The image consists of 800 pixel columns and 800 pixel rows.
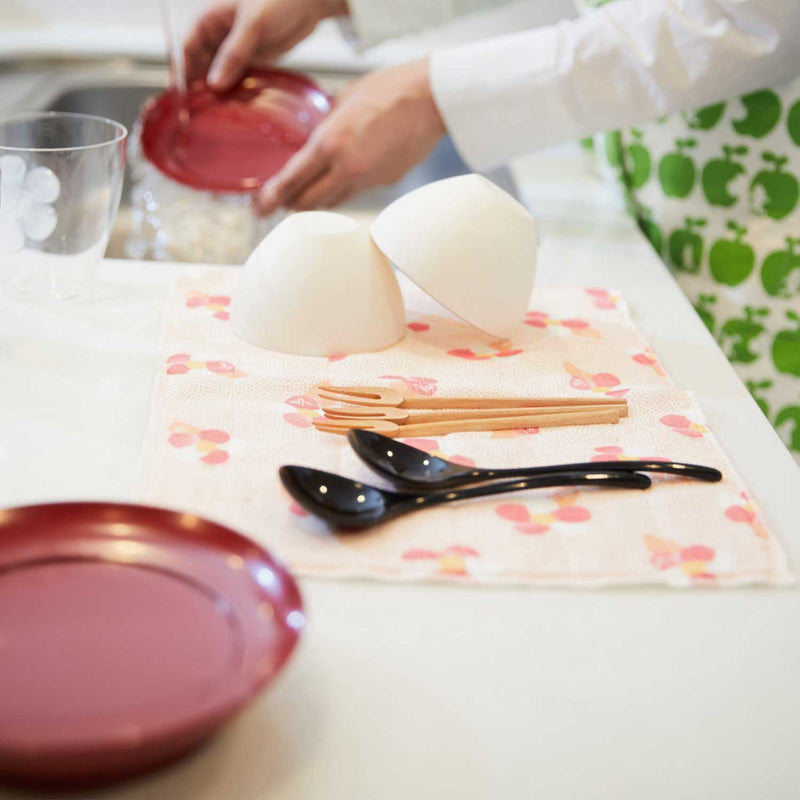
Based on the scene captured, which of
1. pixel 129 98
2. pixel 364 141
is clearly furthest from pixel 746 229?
pixel 129 98

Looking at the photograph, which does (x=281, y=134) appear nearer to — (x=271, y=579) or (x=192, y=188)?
(x=192, y=188)

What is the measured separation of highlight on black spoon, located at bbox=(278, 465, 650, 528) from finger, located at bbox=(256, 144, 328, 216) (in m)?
0.62

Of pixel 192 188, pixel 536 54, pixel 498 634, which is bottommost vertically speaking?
pixel 192 188

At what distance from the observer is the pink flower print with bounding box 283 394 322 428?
2.33 ft

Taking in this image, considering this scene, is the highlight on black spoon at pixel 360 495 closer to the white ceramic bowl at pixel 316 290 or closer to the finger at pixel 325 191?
the white ceramic bowl at pixel 316 290

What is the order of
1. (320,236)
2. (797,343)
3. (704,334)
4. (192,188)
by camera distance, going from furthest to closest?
(192,188) → (797,343) → (704,334) → (320,236)

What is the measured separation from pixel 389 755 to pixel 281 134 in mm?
998

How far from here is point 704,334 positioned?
0.94 m

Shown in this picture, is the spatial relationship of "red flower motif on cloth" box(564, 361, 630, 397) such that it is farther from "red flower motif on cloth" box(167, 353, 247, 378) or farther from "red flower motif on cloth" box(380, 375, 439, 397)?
"red flower motif on cloth" box(167, 353, 247, 378)

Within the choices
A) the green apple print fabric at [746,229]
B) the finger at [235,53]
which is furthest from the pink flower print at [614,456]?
the finger at [235,53]

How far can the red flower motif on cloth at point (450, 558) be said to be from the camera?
1.86 ft

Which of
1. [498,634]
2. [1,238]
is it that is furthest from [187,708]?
[1,238]

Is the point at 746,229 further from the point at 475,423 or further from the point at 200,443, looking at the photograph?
the point at 200,443

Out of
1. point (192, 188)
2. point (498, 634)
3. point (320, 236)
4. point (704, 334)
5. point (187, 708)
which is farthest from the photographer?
point (192, 188)
